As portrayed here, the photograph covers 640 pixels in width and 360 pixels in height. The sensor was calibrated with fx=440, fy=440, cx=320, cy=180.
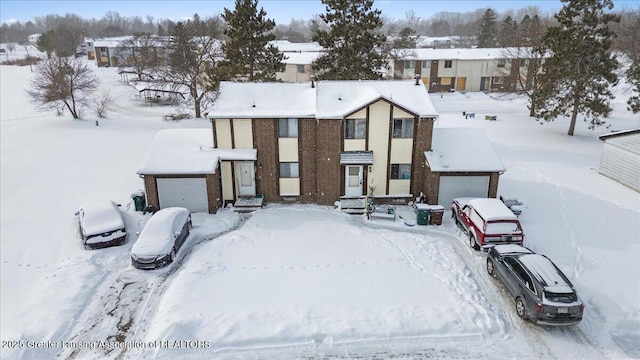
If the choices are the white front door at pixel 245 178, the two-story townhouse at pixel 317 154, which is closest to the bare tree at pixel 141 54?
the two-story townhouse at pixel 317 154

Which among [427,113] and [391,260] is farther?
[427,113]

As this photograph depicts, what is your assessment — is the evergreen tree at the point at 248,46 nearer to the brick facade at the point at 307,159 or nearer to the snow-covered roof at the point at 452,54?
the brick facade at the point at 307,159

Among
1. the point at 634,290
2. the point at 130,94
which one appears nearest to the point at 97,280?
the point at 634,290

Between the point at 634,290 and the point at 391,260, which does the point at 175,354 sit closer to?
the point at 391,260

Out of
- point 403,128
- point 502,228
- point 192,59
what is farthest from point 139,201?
point 192,59

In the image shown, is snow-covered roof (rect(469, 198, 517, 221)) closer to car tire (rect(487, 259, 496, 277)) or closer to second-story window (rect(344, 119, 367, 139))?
car tire (rect(487, 259, 496, 277))

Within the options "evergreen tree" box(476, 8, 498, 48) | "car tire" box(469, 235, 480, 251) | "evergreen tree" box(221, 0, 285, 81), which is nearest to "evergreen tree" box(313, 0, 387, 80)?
"evergreen tree" box(221, 0, 285, 81)
